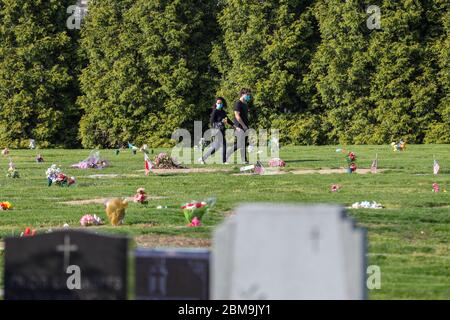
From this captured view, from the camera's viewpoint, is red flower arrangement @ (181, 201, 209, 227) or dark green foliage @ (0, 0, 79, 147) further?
dark green foliage @ (0, 0, 79, 147)

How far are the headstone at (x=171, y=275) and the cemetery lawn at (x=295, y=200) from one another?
2951 millimetres

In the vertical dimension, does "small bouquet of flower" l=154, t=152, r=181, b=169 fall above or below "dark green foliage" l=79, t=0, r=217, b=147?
below

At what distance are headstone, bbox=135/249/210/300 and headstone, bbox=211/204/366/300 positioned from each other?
22.7 inches

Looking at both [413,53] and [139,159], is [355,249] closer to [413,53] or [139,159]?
[139,159]

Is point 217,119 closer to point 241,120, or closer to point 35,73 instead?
point 241,120

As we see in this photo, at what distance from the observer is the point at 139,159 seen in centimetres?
3312

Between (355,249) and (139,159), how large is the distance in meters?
26.6

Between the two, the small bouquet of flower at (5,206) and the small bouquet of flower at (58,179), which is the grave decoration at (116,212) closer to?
the small bouquet of flower at (5,206)

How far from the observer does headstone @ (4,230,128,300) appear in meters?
7.13

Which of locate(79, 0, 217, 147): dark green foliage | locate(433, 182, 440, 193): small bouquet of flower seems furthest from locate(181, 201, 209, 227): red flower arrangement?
locate(79, 0, 217, 147): dark green foliage

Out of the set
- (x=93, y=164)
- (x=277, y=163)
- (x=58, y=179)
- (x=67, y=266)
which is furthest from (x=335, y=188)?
(x=67, y=266)

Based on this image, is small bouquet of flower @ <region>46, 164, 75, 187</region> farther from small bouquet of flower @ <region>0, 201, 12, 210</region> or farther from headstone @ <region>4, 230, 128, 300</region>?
headstone @ <region>4, 230, 128, 300</region>

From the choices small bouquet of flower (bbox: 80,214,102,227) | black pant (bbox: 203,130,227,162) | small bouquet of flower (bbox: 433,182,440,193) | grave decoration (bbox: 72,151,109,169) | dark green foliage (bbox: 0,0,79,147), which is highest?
dark green foliage (bbox: 0,0,79,147)
